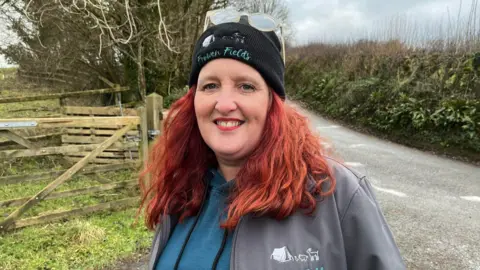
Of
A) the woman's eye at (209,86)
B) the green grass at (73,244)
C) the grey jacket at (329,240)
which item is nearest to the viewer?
the grey jacket at (329,240)

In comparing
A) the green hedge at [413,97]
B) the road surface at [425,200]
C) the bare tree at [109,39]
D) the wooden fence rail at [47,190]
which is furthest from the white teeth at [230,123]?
the green hedge at [413,97]

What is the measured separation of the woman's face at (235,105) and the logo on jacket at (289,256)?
40 centimetres

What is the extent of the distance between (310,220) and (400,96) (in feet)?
34.6

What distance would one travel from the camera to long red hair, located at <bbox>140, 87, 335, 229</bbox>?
1.29 meters

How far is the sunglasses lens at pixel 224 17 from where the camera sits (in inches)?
61.4

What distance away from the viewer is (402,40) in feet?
43.9

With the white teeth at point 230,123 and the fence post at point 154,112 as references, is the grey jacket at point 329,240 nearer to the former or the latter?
the white teeth at point 230,123

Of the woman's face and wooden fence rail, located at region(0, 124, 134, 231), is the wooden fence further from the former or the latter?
the woman's face

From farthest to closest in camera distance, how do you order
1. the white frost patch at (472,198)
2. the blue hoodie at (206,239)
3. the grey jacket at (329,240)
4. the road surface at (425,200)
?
the white frost patch at (472,198) → the road surface at (425,200) → the blue hoodie at (206,239) → the grey jacket at (329,240)

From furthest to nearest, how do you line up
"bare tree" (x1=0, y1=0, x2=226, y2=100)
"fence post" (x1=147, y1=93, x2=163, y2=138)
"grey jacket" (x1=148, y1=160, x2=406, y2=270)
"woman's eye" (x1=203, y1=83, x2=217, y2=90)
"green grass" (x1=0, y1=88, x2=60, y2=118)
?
"green grass" (x1=0, y1=88, x2=60, y2=118) → "bare tree" (x1=0, y1=0, x2=226, y2=100) → "fence post" (x1=147, y1=93, x2=163, y2=138) → "woman's eye" (x1=203, y1=83, x2=217, y2=90) → "grey jacket" (x1=148, y1=160, x2=406, y2=270)

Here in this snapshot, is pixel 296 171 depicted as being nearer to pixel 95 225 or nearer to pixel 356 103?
pixel 95 225

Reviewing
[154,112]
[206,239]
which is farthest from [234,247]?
[154,112]

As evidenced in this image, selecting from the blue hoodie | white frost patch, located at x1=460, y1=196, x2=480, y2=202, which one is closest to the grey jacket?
the blue hoodie

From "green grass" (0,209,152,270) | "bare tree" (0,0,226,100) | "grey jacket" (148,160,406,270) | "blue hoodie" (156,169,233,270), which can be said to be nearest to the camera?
"grey jacket" (148,160,406,270)
